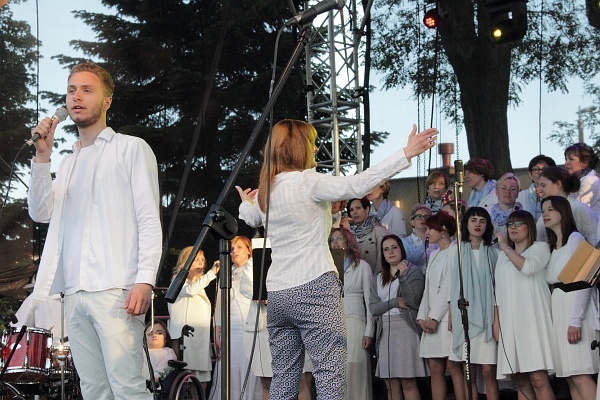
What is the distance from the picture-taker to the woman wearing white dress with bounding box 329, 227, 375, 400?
22.4 feet

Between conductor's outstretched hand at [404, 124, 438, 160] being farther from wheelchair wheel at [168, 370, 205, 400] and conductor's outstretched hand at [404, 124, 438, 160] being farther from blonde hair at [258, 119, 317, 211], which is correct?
wheelchair wheel at [168, 370, 205, 400]

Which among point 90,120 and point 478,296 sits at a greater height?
point 90,120

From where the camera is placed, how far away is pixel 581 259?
179 inches

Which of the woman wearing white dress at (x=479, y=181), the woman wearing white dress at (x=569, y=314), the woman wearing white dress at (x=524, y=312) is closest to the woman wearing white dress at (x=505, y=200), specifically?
the woman wearing white dress at (x=479, y=181)

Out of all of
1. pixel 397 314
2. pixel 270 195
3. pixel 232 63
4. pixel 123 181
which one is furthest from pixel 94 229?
pixel 232 63

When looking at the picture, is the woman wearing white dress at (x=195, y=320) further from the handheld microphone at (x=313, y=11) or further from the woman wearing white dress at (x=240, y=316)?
the handheld microphone at (x=313, y=11)

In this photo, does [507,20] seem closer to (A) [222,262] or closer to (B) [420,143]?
(B) [420,143]

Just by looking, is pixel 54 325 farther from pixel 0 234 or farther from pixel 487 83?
pixel 487 83

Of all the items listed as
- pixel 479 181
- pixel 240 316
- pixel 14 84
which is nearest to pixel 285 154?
pixel 479 181

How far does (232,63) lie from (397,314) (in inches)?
203

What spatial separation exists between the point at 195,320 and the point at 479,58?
170 inches

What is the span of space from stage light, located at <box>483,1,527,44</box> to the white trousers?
5.23 metres

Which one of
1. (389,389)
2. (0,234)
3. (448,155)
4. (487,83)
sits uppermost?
(487,83)

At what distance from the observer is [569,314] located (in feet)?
18.5
